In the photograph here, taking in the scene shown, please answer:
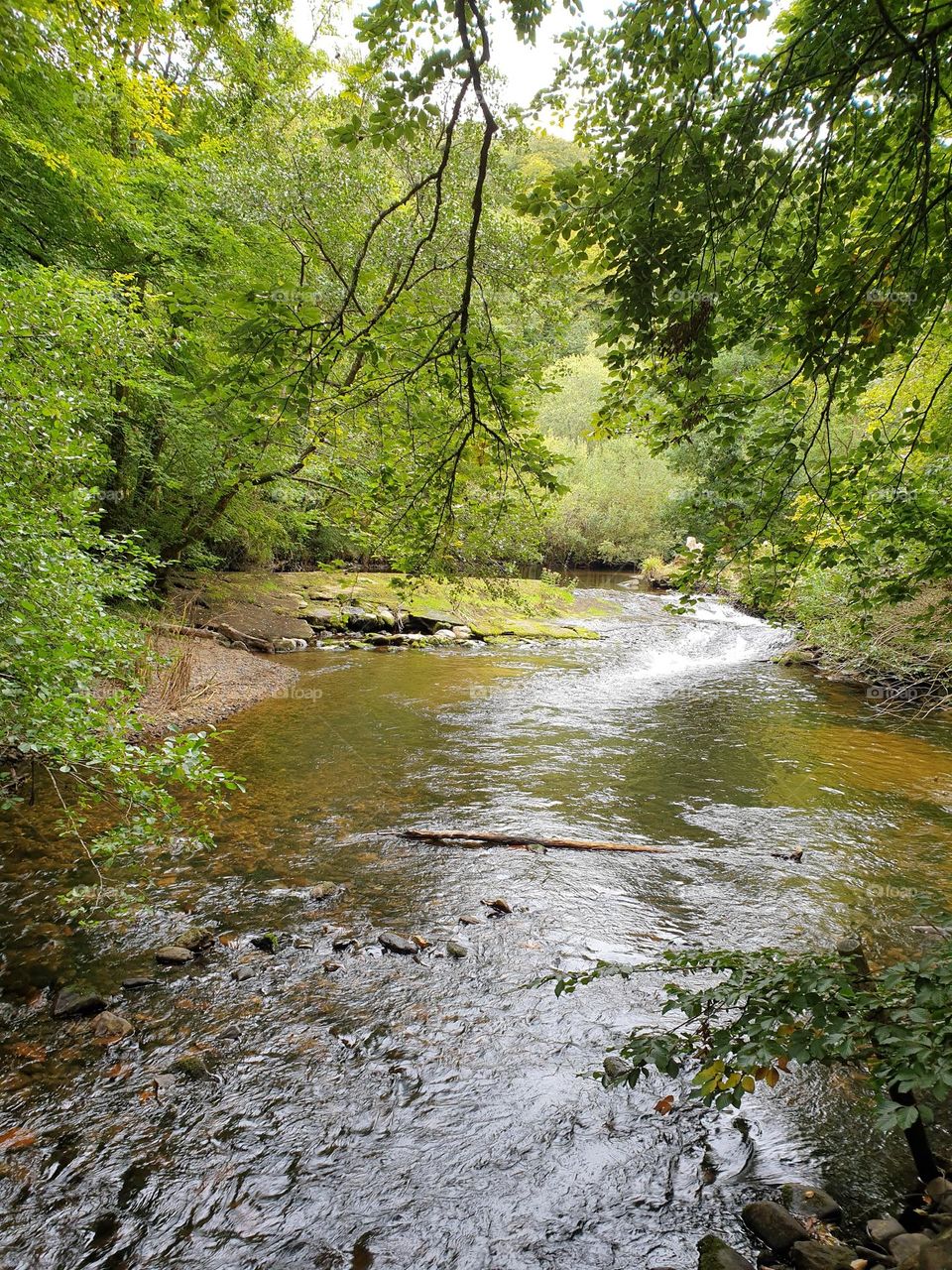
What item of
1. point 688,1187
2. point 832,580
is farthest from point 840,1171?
point 832,580

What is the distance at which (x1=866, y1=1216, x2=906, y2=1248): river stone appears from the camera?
265 centimetres

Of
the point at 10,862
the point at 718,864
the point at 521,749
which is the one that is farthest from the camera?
the point at 521,749

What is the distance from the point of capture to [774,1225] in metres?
2.82

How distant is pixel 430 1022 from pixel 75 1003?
93.8 inches

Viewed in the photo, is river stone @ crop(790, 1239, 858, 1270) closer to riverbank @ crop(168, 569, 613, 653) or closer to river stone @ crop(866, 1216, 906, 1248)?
river stone @ crop(866, 1216, 906, 1248)

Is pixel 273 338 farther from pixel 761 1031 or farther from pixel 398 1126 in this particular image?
pixel 398 1126

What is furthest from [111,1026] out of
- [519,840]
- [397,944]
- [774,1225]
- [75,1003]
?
[519,840]

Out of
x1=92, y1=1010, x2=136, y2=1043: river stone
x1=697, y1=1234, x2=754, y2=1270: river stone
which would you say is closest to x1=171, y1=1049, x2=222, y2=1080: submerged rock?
x1=92, y1=1010, x2=136, y2=1043: river stone

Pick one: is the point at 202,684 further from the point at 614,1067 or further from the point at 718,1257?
the point at 718,1257

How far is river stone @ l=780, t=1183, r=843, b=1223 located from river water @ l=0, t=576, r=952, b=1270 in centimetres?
11

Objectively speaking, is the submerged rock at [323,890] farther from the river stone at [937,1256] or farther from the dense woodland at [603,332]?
the river stone at [937,1256]

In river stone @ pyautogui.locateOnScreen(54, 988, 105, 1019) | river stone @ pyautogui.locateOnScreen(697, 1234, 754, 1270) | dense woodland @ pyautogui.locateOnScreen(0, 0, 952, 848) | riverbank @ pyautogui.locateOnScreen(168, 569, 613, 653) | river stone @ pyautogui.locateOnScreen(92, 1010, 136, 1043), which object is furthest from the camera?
riverbank @ pyautogui.locateOnScreen(168, 569, 613, 653)

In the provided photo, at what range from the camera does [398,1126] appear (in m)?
3.54

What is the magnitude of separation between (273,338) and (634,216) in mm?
1982
